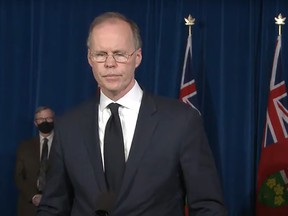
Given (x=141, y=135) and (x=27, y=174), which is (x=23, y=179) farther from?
(x=141, y=135)

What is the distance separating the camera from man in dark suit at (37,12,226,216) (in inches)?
53.9

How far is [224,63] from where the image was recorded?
5078 mm

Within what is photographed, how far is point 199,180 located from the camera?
1373 mm

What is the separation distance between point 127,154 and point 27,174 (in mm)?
3304

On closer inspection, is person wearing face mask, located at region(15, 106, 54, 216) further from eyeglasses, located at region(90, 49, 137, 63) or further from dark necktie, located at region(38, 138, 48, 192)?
eyeglasses, located at region(90, 49, 137, 63)

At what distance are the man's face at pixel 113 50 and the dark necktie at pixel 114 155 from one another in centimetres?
10

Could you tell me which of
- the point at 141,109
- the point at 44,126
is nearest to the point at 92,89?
the point at 44,126

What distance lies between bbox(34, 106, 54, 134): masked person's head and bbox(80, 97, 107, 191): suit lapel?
3235 mm

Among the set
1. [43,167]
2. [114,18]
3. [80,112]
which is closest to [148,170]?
[80,112]

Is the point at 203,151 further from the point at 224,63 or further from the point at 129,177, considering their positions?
the point at 224,63

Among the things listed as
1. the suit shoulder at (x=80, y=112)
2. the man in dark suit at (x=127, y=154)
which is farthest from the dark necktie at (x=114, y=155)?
the suit shoulder at (x=80, y=112)

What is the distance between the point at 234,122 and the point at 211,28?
891 millimetres

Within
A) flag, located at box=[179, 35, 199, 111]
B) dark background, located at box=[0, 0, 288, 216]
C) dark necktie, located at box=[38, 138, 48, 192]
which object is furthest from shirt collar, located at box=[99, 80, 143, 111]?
dark background, located at box=[0, 0, 288, 216]

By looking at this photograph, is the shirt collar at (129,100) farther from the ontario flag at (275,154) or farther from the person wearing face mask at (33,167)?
the ontario flag at (275,154)
